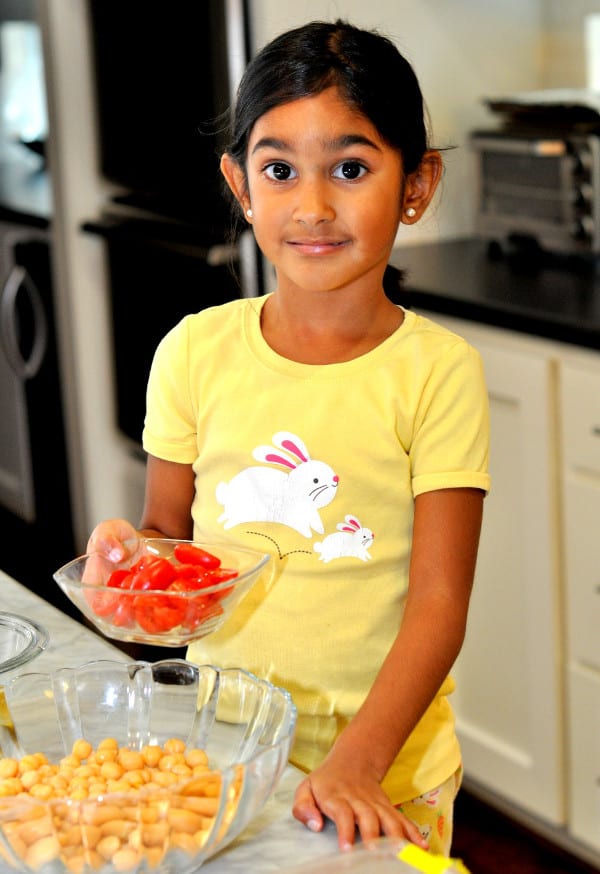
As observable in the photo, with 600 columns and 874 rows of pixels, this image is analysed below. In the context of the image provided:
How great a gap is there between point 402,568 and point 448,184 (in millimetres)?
1606

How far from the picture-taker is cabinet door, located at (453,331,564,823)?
6.53ft

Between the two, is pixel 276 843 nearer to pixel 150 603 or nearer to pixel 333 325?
pixel 150 603

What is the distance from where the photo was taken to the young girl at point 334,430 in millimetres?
966

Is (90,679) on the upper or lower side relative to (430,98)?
lower

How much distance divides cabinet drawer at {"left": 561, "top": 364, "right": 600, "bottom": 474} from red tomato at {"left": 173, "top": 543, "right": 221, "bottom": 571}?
1040mm

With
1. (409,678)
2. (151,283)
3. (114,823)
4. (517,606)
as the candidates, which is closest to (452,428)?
(409,678)

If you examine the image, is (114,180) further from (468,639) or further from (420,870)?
(420,870)

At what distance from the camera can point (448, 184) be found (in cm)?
253

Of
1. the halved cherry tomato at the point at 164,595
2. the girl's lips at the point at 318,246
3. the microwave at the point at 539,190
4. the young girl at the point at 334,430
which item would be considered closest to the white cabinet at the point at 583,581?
the microwave at the point at 539,190

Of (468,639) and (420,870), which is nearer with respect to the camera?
(420,870)

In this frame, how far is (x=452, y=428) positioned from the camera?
1.00 metres

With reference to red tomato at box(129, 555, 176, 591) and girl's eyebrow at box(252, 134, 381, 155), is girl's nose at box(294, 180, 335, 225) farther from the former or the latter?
red tomato at box(129, 555, 176, 591)

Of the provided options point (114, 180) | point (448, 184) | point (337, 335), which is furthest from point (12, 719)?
point (114, 180)

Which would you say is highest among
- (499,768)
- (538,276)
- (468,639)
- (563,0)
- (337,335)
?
(563,0)
